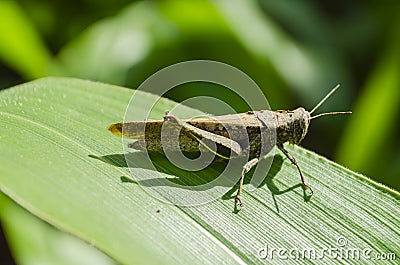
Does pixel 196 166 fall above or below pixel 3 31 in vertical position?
below

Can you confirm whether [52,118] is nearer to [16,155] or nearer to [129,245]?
[16,155]

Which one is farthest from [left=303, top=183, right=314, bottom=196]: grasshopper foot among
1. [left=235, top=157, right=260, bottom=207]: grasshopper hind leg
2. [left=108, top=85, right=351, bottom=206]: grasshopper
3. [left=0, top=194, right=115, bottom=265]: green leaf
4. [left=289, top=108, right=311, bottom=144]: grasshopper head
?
[left=0, top=194, right=115, bottom=265]: green leaf

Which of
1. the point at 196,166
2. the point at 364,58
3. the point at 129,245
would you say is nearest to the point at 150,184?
the point at 196,166

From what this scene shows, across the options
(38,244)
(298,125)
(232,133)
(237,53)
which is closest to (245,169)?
(232,133)

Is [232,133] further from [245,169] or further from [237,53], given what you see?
[237,53]

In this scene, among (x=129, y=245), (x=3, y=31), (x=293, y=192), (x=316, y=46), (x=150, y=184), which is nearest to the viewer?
(x=129, y=245)

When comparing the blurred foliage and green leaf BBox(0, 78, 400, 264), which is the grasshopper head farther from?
the blurred foliage
